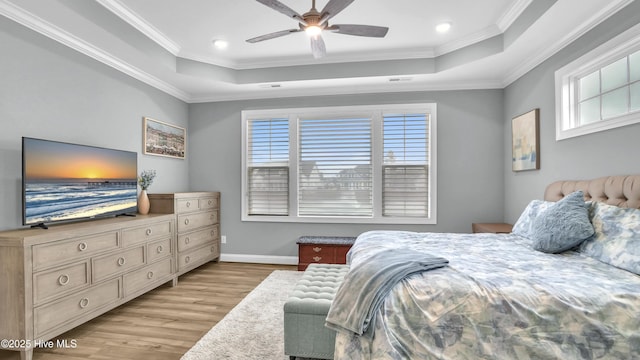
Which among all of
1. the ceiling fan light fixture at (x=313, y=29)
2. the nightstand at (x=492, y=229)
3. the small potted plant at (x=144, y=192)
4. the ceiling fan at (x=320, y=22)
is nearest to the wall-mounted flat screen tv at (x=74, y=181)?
the small potted plant at (x=144, y=192)

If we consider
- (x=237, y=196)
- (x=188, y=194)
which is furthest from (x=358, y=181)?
(x=188, y=194)

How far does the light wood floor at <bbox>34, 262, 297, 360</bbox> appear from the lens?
2219mm

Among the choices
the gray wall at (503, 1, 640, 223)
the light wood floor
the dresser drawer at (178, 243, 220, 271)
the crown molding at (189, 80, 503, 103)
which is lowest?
the light wood floor

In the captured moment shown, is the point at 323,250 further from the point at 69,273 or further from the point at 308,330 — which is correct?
the point at 69,273

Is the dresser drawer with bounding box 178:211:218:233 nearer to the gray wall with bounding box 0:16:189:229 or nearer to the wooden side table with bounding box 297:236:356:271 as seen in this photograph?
the gray wall with bounding box 0:16:189:229

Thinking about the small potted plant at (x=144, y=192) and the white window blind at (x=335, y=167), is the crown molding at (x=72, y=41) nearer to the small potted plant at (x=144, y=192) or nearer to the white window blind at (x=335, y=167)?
the small potted plant at (x=144, y=192)

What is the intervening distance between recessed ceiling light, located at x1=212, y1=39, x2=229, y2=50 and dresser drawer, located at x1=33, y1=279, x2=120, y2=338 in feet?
9.02

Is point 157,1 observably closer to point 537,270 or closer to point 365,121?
point 365,121

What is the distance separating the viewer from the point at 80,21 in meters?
2.54

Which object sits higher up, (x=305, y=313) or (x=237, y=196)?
(x=237, y=196)

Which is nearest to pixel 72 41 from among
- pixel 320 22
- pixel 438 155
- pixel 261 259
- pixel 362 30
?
pixel 320 22

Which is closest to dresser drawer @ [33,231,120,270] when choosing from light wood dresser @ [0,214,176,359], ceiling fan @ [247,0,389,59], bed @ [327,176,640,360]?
light wood dresser @ [0,214,176,359]

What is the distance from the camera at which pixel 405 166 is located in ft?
14.2

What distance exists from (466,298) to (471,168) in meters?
3.14
